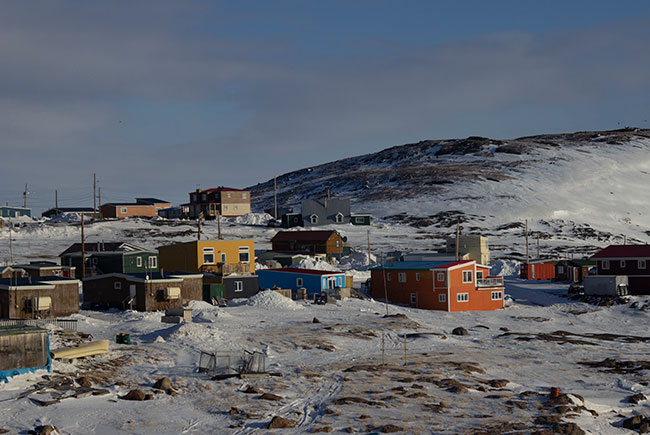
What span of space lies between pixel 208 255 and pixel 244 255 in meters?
3.35

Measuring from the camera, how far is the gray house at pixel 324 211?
133 metres

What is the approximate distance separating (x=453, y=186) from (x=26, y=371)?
155 metres

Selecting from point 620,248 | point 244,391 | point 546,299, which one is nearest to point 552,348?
point 244,391

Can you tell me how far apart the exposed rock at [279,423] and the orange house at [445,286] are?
3399cm

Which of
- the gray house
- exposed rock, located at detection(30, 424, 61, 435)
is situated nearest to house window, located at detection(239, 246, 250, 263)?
exposed rock, located at detection(30, 424, 61, 435)

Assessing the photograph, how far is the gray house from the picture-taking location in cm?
13275

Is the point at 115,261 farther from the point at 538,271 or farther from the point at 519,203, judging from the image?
the point at 519,203

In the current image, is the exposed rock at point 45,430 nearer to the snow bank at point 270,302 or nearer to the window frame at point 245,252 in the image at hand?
the snow bank at point 270,302

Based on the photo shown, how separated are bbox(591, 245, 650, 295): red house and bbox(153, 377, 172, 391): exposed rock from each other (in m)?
49.0

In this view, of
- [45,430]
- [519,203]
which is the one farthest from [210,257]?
[519,203]

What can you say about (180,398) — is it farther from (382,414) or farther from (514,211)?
(514,211)

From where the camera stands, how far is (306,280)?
6141cm

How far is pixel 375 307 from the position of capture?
56.6 metres

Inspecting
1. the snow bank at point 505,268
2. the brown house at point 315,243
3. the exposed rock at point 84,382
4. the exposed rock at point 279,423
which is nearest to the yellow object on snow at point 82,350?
the exposed rock at point 84,382
